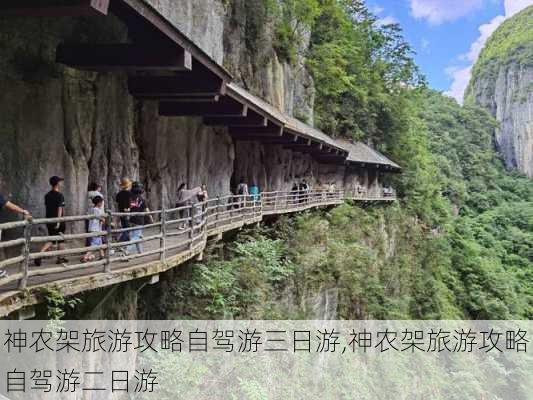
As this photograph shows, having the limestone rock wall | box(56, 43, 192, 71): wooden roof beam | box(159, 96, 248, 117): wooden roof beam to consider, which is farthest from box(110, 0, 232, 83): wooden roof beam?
the limestone rock wall

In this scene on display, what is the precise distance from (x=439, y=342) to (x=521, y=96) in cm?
8328

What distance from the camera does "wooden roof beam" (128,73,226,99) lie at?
32.0ft

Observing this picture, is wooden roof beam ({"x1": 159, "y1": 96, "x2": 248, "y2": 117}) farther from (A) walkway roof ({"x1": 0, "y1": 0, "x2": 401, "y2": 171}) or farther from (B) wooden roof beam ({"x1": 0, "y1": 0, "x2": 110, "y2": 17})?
(B) wooden roof beam ({"x1": 0, "y1": 0, "x2": 110, "y2": 17})

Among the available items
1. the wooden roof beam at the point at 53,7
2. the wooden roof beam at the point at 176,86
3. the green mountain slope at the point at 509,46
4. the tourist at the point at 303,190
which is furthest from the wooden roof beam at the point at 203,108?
the green mountain slope at the point at 509,46

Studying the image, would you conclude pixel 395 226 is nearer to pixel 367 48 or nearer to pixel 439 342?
pixel 439 342

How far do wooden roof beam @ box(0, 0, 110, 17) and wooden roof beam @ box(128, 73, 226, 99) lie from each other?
154 inches

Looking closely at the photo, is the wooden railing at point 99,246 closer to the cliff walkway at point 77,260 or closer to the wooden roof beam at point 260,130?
the cliff walkway at point 77,260

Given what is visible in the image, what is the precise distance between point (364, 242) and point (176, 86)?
17.2m

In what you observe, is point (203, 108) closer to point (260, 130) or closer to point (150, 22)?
point (260, 130)

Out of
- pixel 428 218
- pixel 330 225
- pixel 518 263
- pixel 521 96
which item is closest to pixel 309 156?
pixel 330 225

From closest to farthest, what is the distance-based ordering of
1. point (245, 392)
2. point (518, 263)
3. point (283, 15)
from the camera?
point (245, 392) → point (283, 15) → point (518, 263)

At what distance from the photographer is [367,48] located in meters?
42.1

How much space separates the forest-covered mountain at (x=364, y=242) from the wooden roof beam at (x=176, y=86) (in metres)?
3.92

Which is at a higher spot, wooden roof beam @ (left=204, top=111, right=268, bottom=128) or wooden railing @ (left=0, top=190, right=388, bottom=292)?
wooden roof beam @ (left=204, top=111, right=268, bottom=128)
